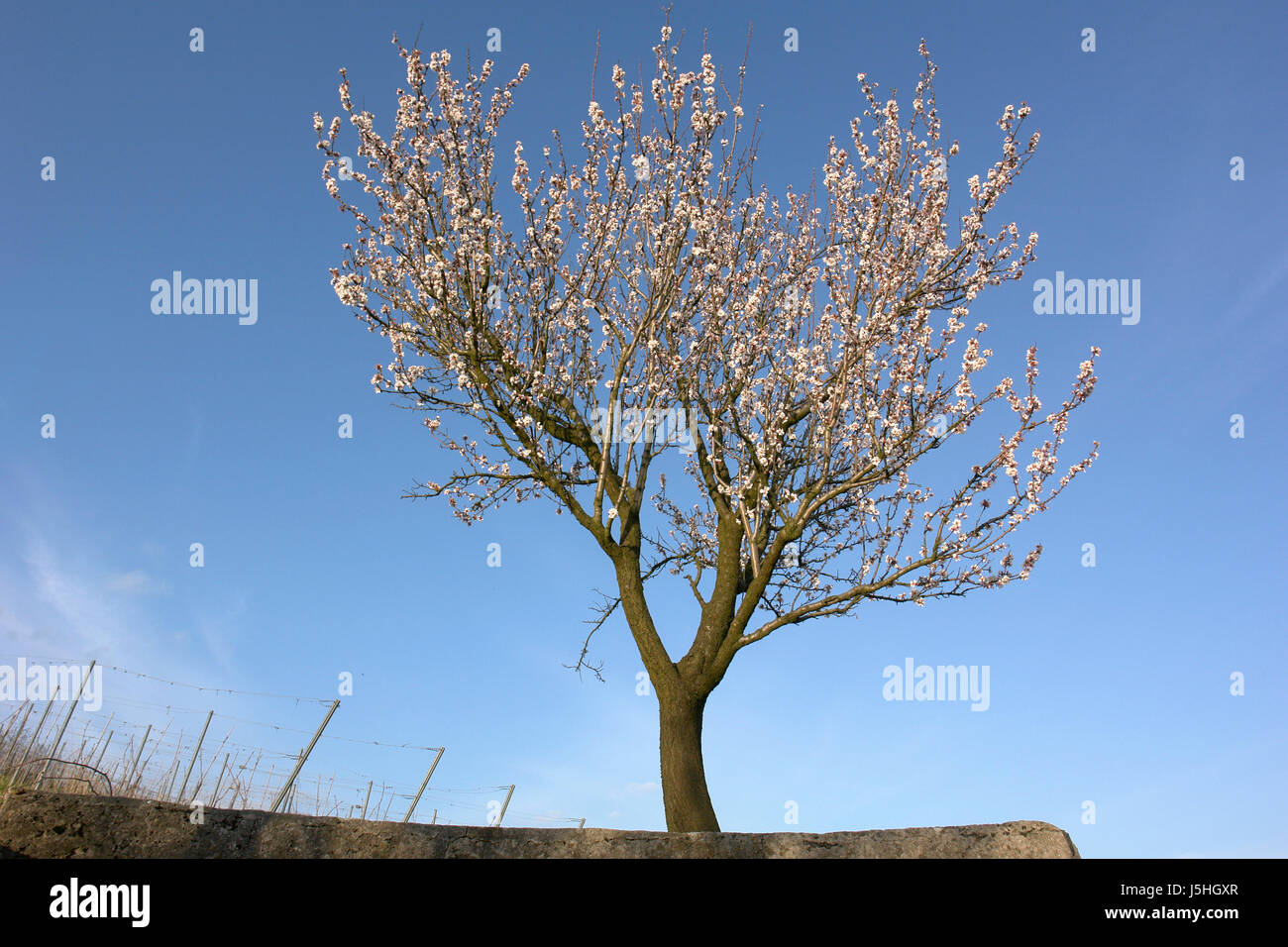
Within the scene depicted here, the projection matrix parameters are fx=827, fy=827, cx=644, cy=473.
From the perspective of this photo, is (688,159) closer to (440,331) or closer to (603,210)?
(603,210)

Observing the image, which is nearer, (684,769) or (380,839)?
(380,839)

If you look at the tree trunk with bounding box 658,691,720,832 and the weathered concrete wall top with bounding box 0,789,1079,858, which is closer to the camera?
the weathered concrete wall top with bounding box 0,789,1079,858

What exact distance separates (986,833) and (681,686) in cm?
335

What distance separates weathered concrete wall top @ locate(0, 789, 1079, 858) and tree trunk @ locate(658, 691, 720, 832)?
2185 millimetres

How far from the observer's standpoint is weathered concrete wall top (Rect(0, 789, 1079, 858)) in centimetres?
502

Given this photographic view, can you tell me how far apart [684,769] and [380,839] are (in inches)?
140

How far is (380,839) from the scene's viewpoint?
5.43 m

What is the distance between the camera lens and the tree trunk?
7973mm

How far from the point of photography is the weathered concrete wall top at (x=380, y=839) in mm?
5016

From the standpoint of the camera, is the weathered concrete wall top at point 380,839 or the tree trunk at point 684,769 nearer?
the weathered concrete wall top at point 380,839

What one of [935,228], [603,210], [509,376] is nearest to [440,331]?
[509,376]

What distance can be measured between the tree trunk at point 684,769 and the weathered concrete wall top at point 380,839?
2.18 metres
